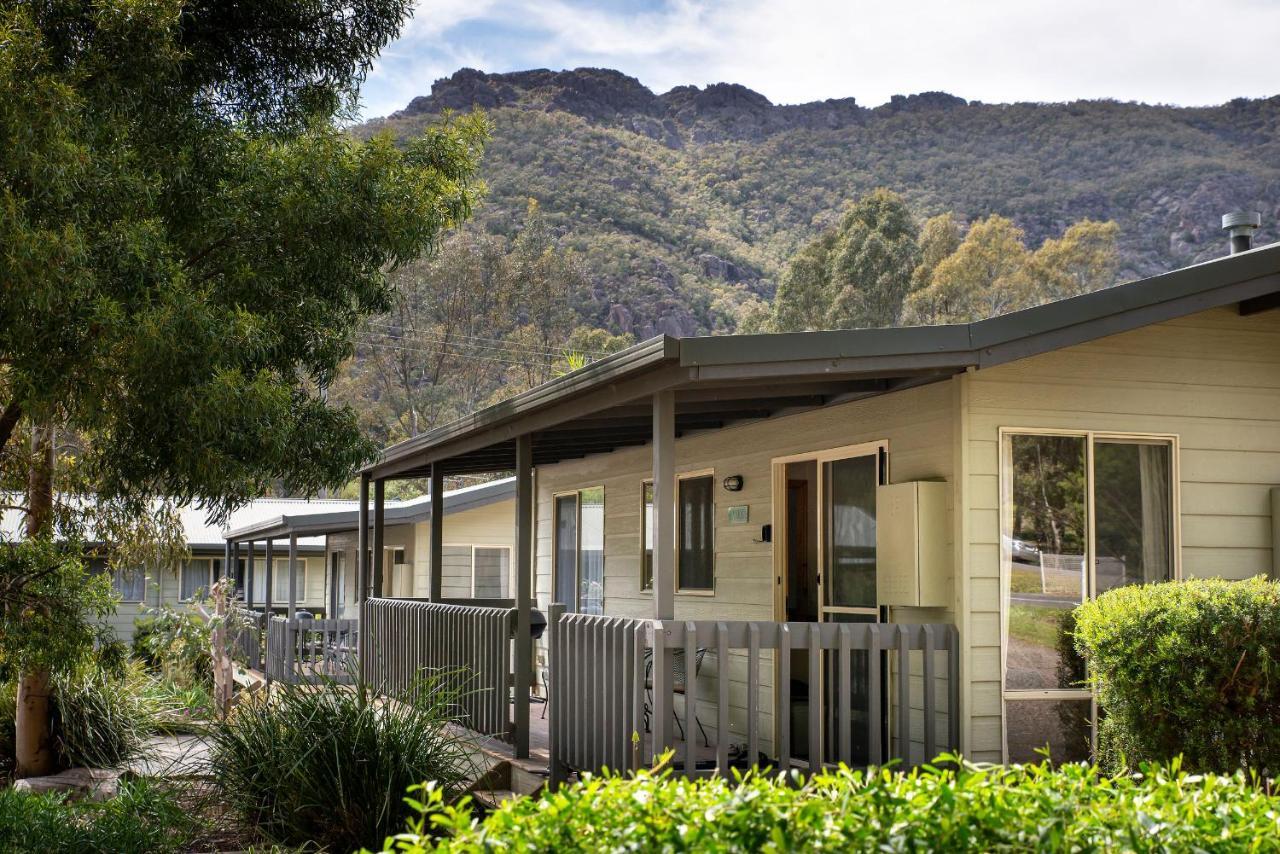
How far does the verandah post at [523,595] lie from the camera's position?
9.14 metres

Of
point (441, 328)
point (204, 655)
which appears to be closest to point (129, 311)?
point (204, 655)

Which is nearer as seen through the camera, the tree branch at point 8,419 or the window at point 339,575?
the tree branch at point 8,419

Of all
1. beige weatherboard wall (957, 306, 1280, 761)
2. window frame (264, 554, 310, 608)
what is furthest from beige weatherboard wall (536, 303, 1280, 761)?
window frame (264, 554, 310, 608)

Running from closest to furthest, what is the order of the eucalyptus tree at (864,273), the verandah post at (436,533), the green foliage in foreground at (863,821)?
the green foliage in foreground at (863,821) < the verandah post at (436,533) < the eucalyptus tree at (864,273)

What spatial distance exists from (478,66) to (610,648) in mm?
64513

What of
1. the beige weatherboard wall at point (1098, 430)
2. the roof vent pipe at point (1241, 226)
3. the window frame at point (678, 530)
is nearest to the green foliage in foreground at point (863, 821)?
the beige weatherboard wall at point (1098, 430)

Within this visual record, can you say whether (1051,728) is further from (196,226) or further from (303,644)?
(303,644)

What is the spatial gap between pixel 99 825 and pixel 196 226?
11.8ft

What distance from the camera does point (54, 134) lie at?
6.56 metres

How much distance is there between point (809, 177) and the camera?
185ft

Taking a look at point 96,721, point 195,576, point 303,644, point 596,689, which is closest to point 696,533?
point 596,689

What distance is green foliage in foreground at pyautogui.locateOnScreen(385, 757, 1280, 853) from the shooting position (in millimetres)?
3037

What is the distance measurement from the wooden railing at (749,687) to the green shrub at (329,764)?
84 cm

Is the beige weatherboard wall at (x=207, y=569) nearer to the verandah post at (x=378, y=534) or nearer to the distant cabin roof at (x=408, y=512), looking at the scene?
the distant cabin roof at (x=408, y=512)
